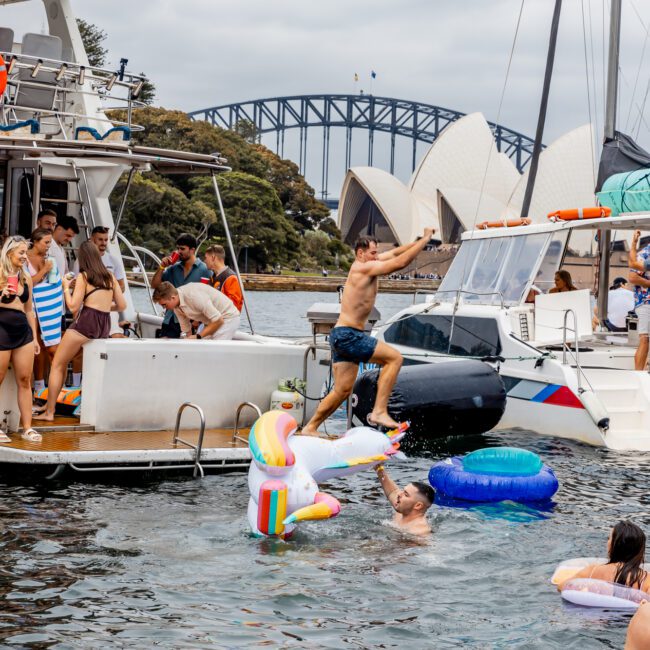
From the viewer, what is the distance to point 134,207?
202 feet

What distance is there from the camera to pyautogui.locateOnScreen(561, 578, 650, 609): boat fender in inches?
282

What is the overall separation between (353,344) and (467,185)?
81475mm

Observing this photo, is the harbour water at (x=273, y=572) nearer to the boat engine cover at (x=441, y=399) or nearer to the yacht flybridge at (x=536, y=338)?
the boat engine cover at (x=441, y=399)

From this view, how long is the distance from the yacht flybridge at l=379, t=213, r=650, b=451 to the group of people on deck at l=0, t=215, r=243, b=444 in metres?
4.43

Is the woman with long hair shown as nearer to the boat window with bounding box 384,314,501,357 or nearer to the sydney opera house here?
the boat window with bounding box 384,314,501,357

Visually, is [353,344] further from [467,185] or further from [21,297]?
[467,185]

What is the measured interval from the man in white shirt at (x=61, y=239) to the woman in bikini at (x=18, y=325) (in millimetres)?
1898

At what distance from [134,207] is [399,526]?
179 ft

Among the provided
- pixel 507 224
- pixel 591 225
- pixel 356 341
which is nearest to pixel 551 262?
pixel 591 225

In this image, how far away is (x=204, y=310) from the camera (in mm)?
10859

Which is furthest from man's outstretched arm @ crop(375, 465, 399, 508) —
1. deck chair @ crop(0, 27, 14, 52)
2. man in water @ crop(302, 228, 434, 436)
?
deck chair @ crop(0, 27, 14, 52)

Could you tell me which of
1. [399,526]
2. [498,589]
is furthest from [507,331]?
[498,589]

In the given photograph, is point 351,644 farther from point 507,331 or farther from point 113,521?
point 507,331

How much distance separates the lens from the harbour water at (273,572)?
22.0 ft
